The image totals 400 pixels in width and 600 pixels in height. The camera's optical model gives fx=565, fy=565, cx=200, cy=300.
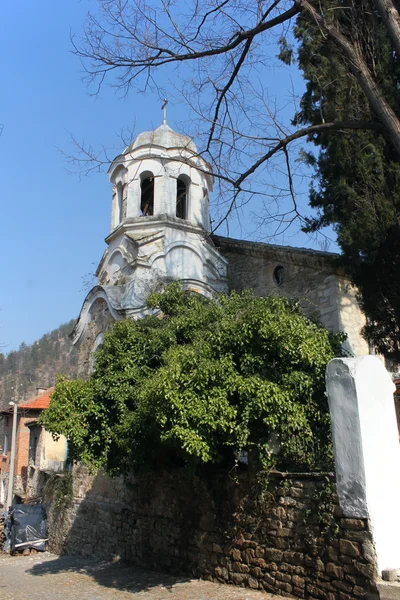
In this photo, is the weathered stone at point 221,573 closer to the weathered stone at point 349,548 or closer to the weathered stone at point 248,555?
the weathered stone at point 248,555

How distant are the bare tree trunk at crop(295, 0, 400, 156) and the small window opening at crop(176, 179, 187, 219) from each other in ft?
28.2

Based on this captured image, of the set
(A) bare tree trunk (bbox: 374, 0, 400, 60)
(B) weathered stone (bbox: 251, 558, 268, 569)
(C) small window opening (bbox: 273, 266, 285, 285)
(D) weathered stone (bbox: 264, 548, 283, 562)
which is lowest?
(B) weathered stone (bbox: 251, 558, 268, 569)

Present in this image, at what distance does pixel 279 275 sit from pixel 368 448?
8.67m

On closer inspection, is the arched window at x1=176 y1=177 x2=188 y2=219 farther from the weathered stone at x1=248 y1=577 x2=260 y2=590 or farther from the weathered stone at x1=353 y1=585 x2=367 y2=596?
the weathered stone at x1=353 y1=585 x2=367 y2=596

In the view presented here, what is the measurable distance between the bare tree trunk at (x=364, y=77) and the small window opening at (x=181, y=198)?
860 cm

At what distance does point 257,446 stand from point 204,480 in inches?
69.0

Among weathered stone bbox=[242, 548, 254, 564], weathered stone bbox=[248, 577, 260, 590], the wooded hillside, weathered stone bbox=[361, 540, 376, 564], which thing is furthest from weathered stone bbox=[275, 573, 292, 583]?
the wooded hillside

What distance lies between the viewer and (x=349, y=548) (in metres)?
6.07

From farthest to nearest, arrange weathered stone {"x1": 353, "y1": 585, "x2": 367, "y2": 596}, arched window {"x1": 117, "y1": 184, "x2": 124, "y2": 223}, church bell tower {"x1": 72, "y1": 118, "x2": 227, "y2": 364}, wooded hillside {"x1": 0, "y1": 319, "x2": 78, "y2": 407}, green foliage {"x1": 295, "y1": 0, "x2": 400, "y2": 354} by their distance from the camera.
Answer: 1. wooded hillside {"x1": 0, "y1": 319, "x2": 78, "y2": 407}
2. arched window {"x1": 117, "y1": 184, "x2": 124, "y2": 223}
3. church bell tower {"x1": 72, "y1": 118, "x2": 227, "y2": 364}
4. green foliage {"x1": 295, "y1": 0, "x2": 400, "y2": 354}
5. weathered stone {"x1": 353, "y1": 585, "x2": 367, "y2": 596}

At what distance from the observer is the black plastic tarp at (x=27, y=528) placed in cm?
1642

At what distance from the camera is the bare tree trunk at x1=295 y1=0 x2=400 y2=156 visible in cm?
796

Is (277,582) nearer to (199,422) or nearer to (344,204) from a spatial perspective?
(199,422)

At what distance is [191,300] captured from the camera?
10.5m

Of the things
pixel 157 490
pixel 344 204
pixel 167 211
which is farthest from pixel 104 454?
pixel 167 211
